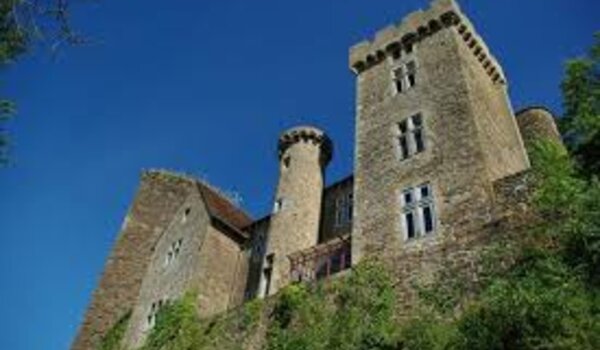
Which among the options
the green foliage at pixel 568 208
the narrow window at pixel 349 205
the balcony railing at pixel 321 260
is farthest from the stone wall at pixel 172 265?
the green foliage at pixel 568 208

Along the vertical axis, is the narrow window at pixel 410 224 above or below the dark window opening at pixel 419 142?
below

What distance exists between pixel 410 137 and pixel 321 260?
593cm

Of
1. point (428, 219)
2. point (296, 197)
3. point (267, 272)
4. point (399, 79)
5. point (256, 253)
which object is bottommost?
point (428, 219)

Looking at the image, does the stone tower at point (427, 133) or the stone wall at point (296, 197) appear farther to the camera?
the stone wall at point (296, 197)

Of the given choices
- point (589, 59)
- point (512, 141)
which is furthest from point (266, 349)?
point (589, 59)

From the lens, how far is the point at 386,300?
58.5 ft

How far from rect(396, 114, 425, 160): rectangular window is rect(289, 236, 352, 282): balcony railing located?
385cm

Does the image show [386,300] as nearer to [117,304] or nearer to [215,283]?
[215,283]

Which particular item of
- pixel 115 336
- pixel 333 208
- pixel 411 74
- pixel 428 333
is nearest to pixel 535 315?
pixel 428 333

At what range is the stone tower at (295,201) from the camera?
2620 centimetres

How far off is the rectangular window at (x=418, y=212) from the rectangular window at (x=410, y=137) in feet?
6.02

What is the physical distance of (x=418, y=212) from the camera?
1973cm

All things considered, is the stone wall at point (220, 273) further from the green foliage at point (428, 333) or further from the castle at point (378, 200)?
the green foliage at point (428, 333)

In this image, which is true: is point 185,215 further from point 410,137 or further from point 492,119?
point 492,119
